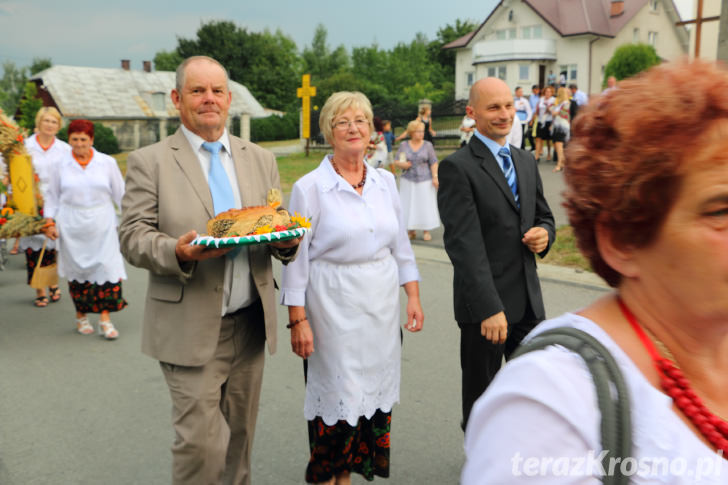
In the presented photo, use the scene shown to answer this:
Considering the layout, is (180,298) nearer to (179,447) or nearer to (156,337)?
(156,337)

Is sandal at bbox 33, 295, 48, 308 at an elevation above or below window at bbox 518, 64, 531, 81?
below

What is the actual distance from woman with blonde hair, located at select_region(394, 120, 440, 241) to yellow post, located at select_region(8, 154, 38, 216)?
5854 millimetres

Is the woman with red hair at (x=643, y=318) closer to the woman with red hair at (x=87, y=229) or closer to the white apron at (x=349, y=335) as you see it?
the white apron at (x=349, y=335)

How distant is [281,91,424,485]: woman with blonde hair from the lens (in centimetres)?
352

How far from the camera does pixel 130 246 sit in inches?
117

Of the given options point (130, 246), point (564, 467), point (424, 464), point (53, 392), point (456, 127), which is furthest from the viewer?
point (456, 127)

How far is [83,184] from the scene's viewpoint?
6.93 meters

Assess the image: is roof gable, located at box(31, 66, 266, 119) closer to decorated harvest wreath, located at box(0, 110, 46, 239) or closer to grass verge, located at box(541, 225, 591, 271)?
grass verge, located at box(541, 225, 591, 271)

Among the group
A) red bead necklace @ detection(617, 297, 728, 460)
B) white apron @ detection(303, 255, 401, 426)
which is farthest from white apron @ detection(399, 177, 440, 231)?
red bead necklace @ detection(617, 297, 728, 460)

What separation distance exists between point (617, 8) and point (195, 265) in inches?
2322

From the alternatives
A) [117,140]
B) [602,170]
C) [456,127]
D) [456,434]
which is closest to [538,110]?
[456,127]

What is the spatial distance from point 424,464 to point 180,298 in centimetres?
189

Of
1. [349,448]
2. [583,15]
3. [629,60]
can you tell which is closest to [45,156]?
[349,448]

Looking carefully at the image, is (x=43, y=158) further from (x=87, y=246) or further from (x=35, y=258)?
(x=87, y=246)
